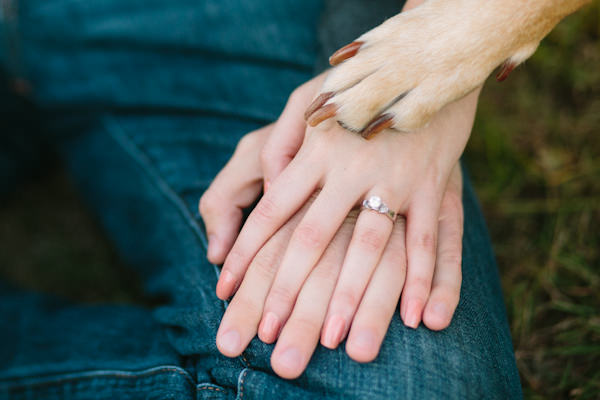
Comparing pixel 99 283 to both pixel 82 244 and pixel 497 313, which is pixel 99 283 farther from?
pixel 497 313

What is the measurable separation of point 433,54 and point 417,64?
0.12 feet

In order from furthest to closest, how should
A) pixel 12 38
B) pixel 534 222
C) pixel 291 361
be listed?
pixel 534 222, pixel 12 38, pixel 291 361

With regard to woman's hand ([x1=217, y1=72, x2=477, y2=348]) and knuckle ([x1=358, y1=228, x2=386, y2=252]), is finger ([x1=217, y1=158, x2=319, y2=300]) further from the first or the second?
knuckle ([x1=358, y1=228, x2=386, y2=252])

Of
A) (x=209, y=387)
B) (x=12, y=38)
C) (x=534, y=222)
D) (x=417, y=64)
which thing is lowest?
(x=534, y=222)

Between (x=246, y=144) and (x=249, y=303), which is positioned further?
(x=246, y=144)

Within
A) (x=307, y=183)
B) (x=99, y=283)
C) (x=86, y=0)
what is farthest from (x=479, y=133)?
(x=99, y=283)

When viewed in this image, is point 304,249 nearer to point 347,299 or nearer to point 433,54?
point 347,299

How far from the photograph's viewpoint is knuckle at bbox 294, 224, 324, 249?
0.90 meters

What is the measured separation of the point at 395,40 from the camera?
2.89 ft

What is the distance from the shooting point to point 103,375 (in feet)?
3.29

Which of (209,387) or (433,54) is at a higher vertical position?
(433,54)

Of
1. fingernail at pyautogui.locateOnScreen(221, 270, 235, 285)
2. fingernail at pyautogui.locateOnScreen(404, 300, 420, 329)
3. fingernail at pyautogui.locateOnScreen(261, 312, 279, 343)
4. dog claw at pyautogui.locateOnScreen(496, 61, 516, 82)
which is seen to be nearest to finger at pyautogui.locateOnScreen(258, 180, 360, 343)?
fingernail at pyautogui.locateOnScreen(261, 312, 279, 343)

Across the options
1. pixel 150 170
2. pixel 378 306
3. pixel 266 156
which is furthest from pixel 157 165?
pixel 378 306

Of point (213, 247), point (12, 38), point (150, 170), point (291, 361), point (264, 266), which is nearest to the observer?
point (291, 361)
